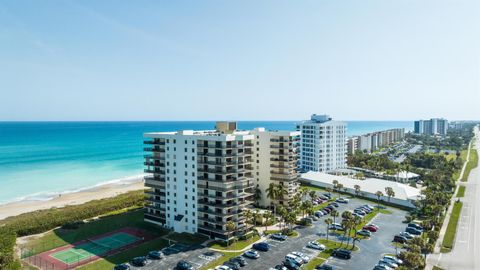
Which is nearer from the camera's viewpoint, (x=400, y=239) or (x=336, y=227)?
(x=400, y=239)

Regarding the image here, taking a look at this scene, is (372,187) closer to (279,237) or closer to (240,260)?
(279,237)

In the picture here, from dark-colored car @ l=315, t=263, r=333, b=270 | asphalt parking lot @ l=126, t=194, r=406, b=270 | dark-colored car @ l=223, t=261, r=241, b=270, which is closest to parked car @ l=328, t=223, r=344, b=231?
asphalt parking lot @ l=126, t=194, r=406, b=270

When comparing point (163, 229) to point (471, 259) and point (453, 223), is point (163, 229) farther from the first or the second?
point (453, 223)

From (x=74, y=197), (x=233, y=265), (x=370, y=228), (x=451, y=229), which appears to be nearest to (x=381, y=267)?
(x=370, y=228)

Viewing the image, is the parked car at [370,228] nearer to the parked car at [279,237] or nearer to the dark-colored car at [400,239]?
the dark-colored car at [400,239]

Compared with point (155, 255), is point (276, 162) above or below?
above

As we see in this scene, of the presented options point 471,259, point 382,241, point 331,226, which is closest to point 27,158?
point 331,226

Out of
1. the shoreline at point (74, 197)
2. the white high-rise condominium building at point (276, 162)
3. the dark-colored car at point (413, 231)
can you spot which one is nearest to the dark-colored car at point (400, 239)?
the dark-colored car at point (413, 231)
